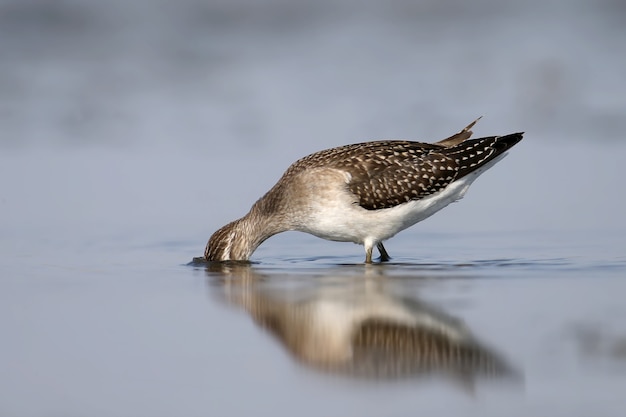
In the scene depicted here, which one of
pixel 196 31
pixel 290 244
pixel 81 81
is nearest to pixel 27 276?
pixel 290 244

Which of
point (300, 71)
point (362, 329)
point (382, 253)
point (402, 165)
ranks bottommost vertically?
point (362, 329)

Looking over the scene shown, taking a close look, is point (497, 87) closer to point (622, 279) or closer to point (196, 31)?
point (196, 31)

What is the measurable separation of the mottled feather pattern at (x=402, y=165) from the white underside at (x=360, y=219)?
0.22 ft

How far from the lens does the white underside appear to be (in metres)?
11.5

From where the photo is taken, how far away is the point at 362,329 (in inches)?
311

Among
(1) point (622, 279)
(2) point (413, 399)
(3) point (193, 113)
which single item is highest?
(3) point (193, 113)

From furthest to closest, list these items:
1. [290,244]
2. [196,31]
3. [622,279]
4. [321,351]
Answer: [196,31], [290,244], [622,279], [321,351]

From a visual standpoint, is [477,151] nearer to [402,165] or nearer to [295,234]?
[402,165]

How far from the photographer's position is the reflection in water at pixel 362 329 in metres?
7.03

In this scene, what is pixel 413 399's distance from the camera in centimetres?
646

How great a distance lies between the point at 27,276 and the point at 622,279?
4.63 m

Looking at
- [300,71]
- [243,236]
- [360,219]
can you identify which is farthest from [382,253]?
[300,71]

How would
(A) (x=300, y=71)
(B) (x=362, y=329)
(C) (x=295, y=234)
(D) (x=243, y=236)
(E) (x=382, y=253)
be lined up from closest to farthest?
(B) (x=362, y=329) → (D) (x=243, y=236) → (E) (x=382, y=253) → (C) (x=295, y=234) → (A) (x=300, y=71)

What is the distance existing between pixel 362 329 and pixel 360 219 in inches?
145
